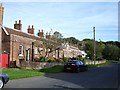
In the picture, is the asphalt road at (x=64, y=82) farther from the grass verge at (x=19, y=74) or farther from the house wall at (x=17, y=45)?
the house wall at (x=17, y=45)

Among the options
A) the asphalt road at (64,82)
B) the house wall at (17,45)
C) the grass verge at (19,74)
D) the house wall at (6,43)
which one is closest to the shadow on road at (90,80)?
the asphalt road at (64,82)

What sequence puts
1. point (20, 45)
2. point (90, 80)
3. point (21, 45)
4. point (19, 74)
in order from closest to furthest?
point (90, 80) → point (19, 74) → point (20, 45) → point (21, 45)

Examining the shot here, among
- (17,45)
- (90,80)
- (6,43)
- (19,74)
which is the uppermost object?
(6,43)

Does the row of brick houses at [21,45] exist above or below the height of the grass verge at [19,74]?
above

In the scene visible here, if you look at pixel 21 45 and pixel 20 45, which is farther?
pixel 21 45

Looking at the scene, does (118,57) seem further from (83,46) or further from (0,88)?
(0,88)

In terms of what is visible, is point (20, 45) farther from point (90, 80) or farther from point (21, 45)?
point (90, 80)

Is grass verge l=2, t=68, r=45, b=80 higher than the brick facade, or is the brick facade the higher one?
the brick facade

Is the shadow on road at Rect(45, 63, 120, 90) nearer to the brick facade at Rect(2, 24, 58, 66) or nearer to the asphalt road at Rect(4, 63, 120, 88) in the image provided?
the asphalt road at Rect(4, 63, 120, 88)

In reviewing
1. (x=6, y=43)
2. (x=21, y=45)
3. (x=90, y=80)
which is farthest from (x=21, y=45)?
(x=90, y=80)

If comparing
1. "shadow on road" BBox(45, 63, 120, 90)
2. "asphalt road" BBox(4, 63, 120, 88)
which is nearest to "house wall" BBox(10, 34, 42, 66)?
"shadow on road" BBox(45, 63, 120, 90)

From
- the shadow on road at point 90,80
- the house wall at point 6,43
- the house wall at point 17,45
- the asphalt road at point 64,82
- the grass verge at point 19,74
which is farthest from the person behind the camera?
the house wall at point 17,45

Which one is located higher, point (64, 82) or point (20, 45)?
point (20, 45)

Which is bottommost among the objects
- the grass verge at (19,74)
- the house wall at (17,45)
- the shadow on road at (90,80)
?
the shadow on road at (90,80)
